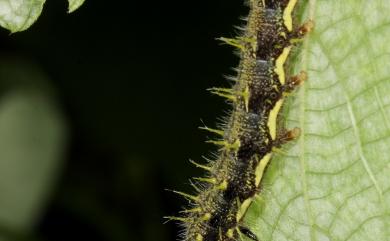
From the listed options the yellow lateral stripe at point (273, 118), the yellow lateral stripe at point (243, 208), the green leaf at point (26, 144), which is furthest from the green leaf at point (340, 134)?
the green leaf at point (26, 144)

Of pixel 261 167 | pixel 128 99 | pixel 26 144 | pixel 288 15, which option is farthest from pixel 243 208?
pixel 26 144

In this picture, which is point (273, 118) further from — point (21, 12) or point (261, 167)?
point (21, 12)

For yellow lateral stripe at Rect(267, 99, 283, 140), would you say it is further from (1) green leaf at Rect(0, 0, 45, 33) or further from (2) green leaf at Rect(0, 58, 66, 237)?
(2) green leaf at Rect(0, 58, 66, 237)

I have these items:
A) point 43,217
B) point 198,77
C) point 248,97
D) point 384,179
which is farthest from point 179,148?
point 384,179

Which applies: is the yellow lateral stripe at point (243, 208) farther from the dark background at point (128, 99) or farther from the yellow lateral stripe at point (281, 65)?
the dark background at point (128, 99)

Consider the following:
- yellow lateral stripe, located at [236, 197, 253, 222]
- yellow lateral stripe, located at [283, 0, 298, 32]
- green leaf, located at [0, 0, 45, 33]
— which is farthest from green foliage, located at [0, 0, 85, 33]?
yellow lateral stripe, located at [236, 197, 253, 222]

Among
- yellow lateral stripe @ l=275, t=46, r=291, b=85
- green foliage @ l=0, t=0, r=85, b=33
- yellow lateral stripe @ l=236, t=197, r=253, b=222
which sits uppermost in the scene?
green foliage @ l=0, t=0, r=85, b=33

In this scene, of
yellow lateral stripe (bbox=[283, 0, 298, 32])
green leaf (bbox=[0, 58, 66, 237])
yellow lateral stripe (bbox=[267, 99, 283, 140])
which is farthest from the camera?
green leaf (bbox=[0, 58, 66, 237])
